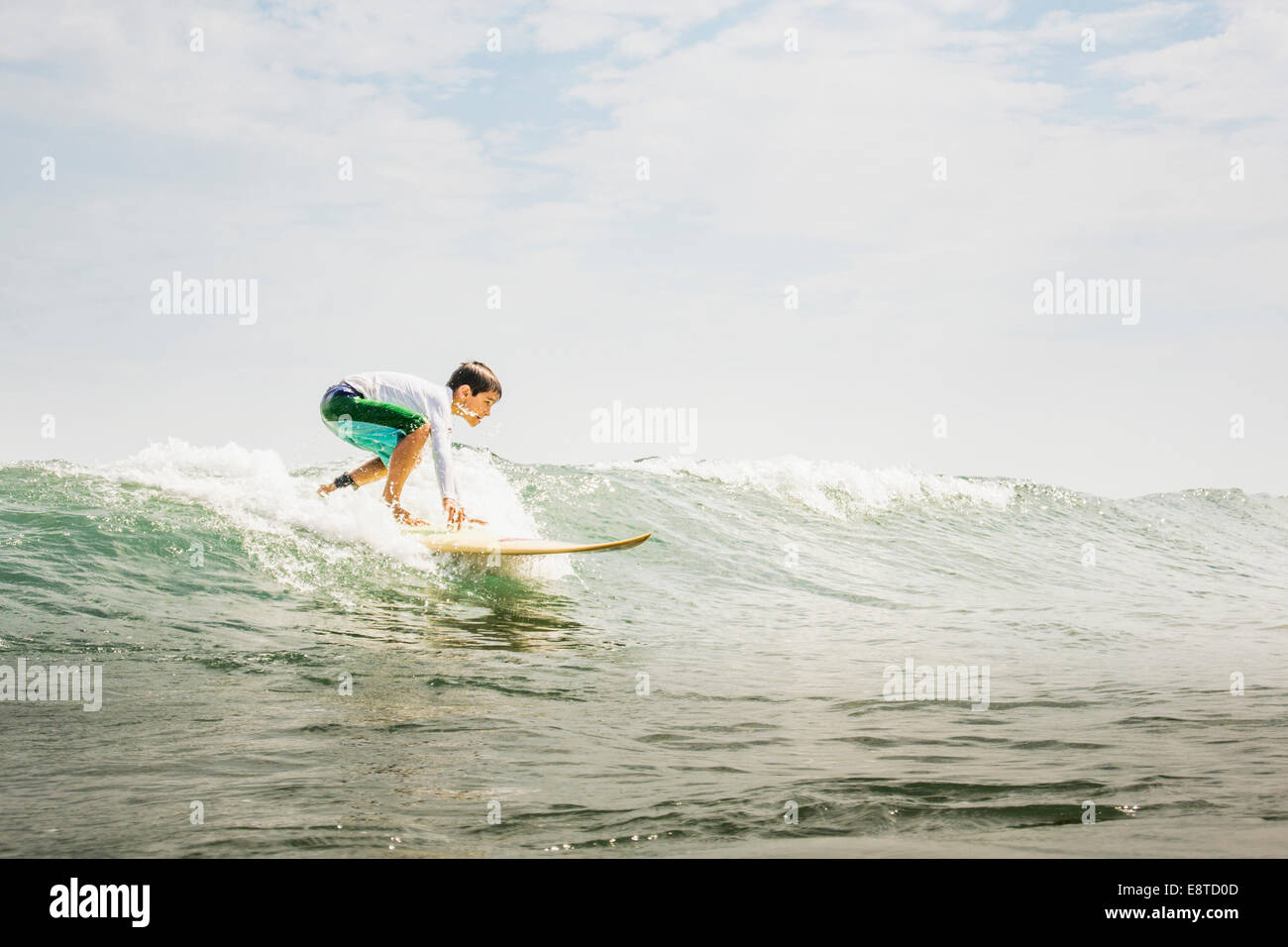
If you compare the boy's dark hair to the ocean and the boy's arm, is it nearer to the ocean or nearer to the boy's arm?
the boy's arm

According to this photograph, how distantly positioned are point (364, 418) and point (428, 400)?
0.61m

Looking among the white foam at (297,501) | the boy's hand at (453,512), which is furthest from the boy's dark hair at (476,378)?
the white foam at (297,501)

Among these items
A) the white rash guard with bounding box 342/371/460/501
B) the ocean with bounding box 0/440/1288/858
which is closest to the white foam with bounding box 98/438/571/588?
the ocean with bounding box 0/440/1288/858

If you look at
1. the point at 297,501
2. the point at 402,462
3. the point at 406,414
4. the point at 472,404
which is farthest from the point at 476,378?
the point at 297,501

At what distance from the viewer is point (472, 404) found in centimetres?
813

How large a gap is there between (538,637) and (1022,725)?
127 inches

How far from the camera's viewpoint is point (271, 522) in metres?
8.29

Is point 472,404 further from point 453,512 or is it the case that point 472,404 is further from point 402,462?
point 453,512

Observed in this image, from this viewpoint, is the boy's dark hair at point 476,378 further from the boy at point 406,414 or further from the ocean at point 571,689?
the ocean at point 571,689

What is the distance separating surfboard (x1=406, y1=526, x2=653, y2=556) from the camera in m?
7.95

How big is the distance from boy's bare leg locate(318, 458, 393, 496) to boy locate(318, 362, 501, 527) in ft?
0.89

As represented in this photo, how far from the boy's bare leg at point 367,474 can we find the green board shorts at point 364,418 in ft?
1.40
